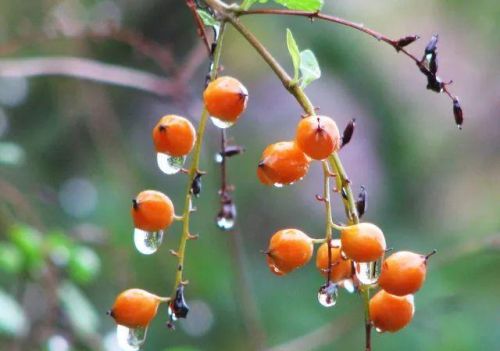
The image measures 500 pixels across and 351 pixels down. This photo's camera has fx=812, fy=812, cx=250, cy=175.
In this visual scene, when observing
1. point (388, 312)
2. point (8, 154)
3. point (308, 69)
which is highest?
point (8, 154)

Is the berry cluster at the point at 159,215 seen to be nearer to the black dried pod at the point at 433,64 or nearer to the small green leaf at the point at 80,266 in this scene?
the black dried pod at the point at 433,64

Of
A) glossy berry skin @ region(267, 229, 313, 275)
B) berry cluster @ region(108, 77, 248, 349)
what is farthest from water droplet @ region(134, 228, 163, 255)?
glossy berry skin @ region(267, 229, 313, 275)

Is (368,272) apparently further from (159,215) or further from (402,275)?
(159,215)

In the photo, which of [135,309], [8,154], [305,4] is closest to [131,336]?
[135,309]

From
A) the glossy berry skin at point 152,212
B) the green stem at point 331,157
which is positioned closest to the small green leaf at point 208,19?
the green stem at point 331,157

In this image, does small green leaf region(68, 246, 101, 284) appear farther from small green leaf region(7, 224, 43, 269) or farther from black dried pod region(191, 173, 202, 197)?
black dried pod region(191, 173, 202, 197)

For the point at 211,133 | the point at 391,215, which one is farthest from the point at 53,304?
the point at 391,215

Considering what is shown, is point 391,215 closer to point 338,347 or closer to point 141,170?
point 338,347
